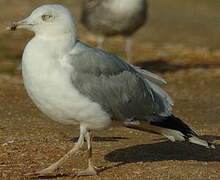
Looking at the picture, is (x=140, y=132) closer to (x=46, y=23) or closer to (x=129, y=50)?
(x=46, y=23)

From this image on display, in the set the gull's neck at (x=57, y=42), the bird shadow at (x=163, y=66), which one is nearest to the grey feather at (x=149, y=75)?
the gull's neck at (x=57, y=42)

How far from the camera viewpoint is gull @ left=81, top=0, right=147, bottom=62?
12.2 metres

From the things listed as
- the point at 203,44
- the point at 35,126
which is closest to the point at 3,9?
the point at 203,44

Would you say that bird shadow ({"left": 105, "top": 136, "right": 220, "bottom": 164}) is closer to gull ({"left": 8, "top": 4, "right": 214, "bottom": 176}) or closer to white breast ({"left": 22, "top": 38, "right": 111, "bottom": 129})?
gull ({"left": 8, "top": 4, "right": 214, "bottom": 176})

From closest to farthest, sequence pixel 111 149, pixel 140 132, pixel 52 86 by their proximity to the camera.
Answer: pixel 52 86 → pixel 111 149 → pixel 140 132

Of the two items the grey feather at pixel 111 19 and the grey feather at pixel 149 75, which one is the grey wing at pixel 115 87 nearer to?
the grey feather at pixel 149 75

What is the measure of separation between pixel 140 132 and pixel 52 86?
254 cm

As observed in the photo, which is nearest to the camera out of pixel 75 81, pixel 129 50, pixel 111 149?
pixel 75 81

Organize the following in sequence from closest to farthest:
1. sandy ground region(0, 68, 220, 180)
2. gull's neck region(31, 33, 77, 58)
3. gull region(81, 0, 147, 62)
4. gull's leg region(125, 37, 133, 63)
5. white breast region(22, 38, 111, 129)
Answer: white breast region(22, 38, 111, 129), gull's neck region(31, 33, 77, 58), sandy ground region(0, 68, 220, 180), gull region(81, 0, 147, 62), gull's leg region(125, 37, 133, 63)

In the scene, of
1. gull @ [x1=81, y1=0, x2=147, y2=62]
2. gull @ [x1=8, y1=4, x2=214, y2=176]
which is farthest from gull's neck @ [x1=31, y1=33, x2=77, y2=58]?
gull @ [x1=81, y1=0, x2=147, y2=62]

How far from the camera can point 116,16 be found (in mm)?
12164

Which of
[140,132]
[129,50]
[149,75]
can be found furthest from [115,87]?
[129,50]

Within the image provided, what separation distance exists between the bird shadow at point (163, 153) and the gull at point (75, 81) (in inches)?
22.6

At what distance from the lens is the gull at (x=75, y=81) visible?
5.21m
